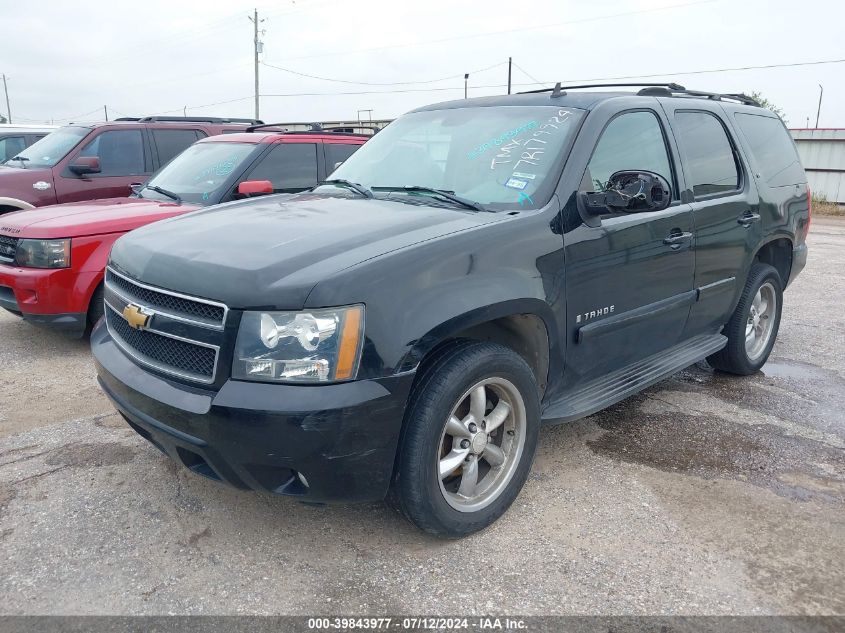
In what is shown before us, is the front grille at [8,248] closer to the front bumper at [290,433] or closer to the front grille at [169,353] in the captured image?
the front grille at [169,353]

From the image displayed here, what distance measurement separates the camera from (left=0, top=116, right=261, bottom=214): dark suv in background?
7238 mm

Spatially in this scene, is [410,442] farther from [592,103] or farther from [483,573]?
[592,103]

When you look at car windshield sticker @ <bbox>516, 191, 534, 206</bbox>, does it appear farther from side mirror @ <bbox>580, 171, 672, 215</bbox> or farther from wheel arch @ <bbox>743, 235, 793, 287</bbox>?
wheel arch @ <bbox>743, 235, 793, 287</bbox>

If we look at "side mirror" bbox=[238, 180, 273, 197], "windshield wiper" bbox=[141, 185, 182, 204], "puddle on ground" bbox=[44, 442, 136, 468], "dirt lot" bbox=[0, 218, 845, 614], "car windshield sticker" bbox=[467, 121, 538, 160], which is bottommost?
"dirt lot" bbox=[0, 218, 845, 614]

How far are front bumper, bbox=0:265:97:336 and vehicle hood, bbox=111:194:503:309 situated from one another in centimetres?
214

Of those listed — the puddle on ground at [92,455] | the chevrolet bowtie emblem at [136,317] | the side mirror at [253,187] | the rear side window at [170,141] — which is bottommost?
the puddle on ground at [92,455]

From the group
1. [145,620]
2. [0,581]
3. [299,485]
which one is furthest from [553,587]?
[0,581]

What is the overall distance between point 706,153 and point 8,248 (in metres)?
5.10

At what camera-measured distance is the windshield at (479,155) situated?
3232 mm

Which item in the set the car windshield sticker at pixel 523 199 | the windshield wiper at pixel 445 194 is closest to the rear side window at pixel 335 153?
the windshield wiper at pixel 445 194

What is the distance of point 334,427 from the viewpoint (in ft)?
7.67

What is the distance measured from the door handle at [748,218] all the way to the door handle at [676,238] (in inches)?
28.9

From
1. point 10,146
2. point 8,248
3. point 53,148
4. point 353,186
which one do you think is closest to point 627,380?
point 353,186

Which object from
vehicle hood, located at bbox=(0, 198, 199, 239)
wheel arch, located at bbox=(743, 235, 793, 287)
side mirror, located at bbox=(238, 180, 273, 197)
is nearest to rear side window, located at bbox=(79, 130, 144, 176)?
vehicle hood, located at bbox=(0, 198, 199, 239)
